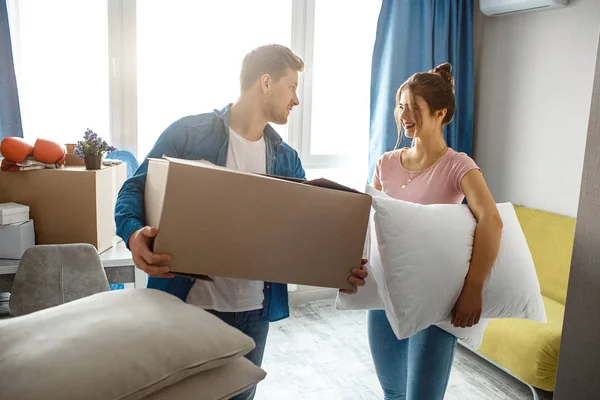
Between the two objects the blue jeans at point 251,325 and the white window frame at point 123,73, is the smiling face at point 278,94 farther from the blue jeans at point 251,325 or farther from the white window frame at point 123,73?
the white window frame at point 123,73

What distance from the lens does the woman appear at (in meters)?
1.46

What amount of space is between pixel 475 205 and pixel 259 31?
228 centimetres

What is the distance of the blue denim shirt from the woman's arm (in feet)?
1.67

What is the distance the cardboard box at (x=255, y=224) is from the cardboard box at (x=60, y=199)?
4.01ft

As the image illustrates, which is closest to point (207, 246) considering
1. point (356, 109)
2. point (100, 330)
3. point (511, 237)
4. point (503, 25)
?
point (100, 330)

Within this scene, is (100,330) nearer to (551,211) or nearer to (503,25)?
(551,211)

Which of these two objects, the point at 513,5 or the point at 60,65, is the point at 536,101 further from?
the point at 60,65

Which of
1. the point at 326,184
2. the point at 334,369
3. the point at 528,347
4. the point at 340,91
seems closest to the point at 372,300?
the point at 326,184

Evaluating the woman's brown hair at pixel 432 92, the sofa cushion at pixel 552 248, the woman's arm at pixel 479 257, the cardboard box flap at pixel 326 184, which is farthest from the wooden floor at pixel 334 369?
the cardboard box flap at pixel 326 184

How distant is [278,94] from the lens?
155 cm

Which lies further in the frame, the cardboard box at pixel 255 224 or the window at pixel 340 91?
the window at pixel 340 91

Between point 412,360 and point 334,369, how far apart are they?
1.21 m

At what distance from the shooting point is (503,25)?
11.4 ft

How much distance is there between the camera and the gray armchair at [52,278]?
196 centimetres
